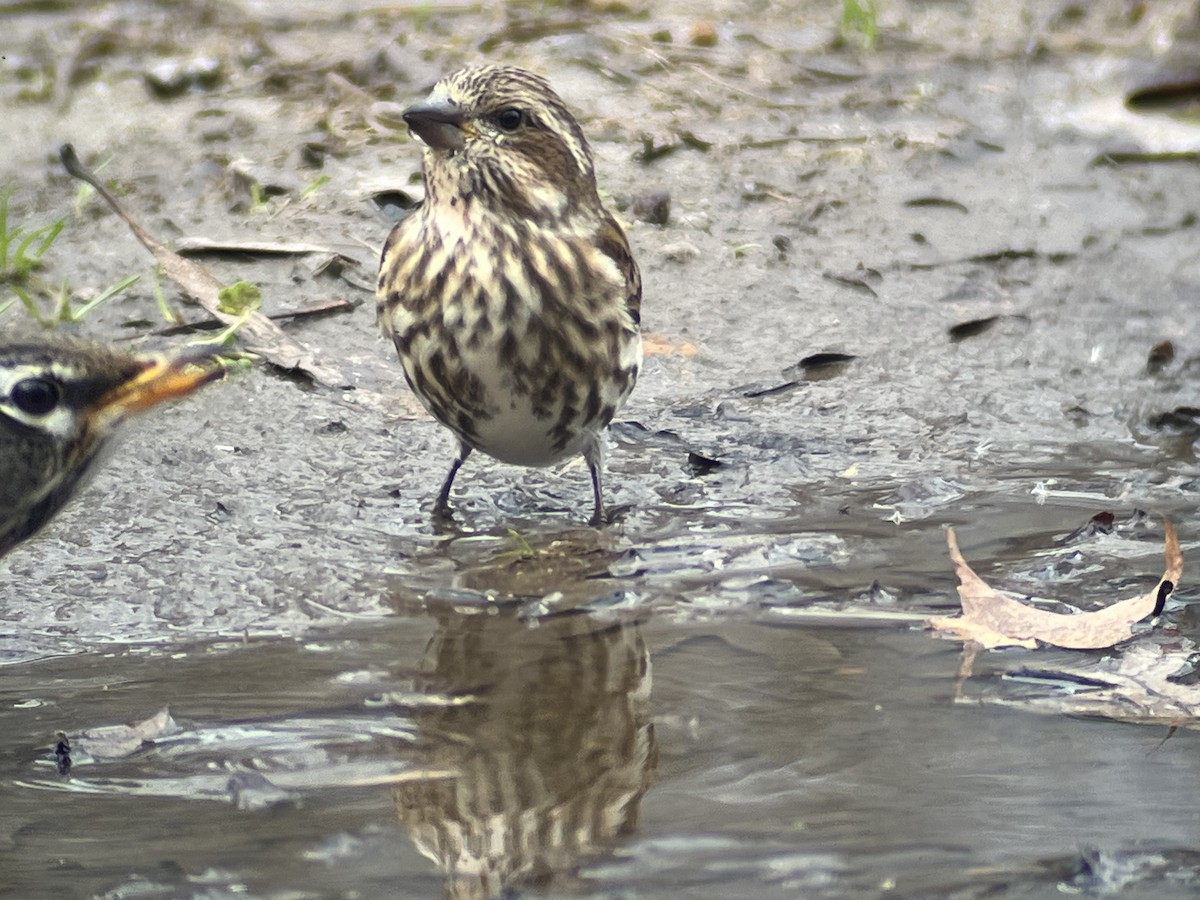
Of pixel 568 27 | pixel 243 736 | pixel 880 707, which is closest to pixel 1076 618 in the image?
pixel 880 707

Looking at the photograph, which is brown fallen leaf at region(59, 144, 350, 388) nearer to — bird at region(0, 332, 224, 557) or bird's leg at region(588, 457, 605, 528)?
bird's leg at region(588, 457, 605, 528)

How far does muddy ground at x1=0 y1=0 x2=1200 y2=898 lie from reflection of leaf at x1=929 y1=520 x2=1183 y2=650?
0.32 feet

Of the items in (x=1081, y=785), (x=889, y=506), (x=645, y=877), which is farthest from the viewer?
(x=889, y=506)

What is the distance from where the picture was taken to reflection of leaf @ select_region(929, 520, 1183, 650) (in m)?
4.77

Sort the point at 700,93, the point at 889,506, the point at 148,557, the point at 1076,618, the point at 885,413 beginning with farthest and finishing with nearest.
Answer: the point at 700,93, the point at 885,413, the point at 889,506, the point at 148,557, the point at 1076,618

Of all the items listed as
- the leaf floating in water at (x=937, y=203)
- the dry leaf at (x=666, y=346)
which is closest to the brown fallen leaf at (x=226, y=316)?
the dry leaf at (x=666, y=346)

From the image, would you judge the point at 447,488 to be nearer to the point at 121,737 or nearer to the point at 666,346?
the point at 666,346

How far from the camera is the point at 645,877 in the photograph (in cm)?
360

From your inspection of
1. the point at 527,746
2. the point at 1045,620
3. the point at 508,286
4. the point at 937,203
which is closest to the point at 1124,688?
the point at 1045,620

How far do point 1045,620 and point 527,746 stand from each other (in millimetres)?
1589

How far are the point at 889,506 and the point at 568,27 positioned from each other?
16.4 feet

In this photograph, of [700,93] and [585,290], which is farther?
[700,93]

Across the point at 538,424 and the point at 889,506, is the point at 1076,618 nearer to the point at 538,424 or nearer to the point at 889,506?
the point at 889,506

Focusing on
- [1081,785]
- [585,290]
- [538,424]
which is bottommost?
[1081,785]
